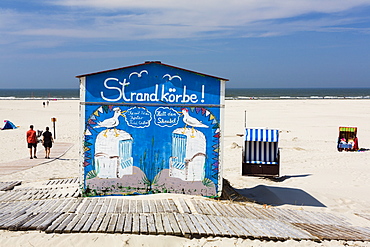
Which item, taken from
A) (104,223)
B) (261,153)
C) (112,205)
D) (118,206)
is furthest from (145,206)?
(261,153)

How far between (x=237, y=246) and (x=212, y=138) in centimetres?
326

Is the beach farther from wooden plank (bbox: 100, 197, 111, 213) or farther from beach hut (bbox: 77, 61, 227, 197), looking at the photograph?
beach hut (bbox: 77, 61, 227, 197)

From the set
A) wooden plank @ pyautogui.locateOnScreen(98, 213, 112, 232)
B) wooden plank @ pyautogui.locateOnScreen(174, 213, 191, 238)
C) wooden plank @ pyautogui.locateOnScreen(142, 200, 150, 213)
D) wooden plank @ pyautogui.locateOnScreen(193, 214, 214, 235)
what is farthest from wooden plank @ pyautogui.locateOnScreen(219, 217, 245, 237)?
wooden plank @ pyautogui.locateOnScreen(98, 213, 112, 232)

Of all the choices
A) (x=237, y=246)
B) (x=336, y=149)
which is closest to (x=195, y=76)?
(x=237, y=246)

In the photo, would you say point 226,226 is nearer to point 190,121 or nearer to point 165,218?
point 165,218

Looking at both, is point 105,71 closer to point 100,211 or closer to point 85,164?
point 85,164

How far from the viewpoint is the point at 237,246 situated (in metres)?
5.97

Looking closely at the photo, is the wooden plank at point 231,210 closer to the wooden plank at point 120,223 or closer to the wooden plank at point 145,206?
the wooden plank at point 145,206

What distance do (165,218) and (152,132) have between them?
2.49 meters

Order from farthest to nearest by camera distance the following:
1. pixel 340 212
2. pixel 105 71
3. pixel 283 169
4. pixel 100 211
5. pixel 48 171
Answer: pixel 283 169, pixel 48 171, pixel 340 212, pixel 105 71, pixel 100 211

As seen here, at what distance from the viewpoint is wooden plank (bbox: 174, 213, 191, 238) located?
6.13m

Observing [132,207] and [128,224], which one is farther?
[132,207]

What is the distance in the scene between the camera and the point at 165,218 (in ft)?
22.3

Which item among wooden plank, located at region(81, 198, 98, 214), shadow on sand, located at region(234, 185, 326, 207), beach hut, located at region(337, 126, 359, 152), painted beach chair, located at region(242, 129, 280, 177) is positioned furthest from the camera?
beach hut, located at region(337, 126, 359, 152)
